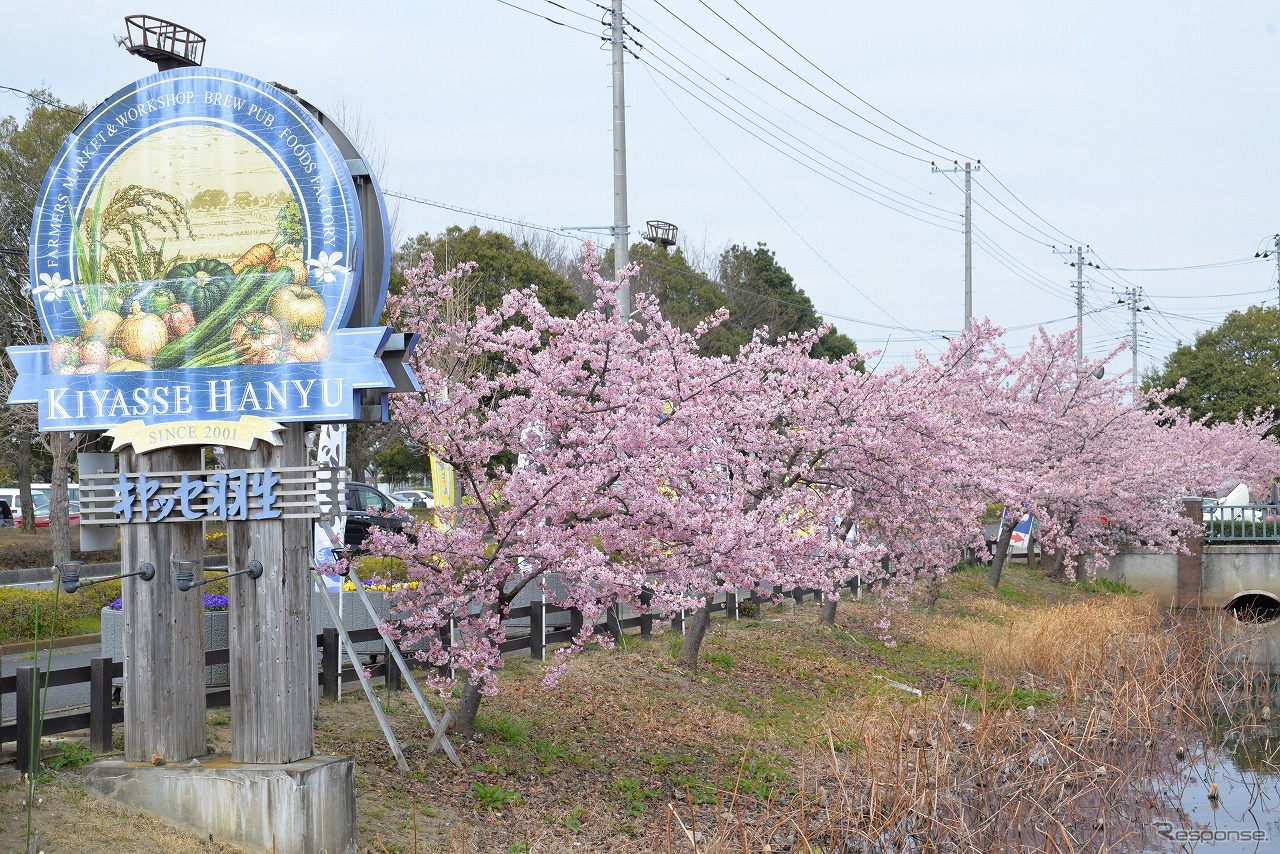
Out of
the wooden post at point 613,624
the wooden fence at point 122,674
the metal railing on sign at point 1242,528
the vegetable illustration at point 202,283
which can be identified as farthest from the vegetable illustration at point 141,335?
the metal railing on sign at point 1242,528

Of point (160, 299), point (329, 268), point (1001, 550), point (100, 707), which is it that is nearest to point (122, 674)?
point (100, 707)

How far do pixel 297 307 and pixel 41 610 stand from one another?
9.98 metres

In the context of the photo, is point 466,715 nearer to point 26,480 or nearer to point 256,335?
point 256,335

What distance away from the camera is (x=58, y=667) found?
546 inches

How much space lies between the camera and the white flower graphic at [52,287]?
31.5 ft

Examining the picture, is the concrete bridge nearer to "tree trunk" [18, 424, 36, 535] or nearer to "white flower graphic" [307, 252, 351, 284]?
"tree trunk" [18, 424, 36, 535]

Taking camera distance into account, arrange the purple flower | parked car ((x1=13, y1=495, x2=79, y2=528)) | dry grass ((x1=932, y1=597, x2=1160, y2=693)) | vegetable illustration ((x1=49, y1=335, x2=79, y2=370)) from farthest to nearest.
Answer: parked car ((x1=13, y1=495, x2=79, y2=528))
dry grass ((x1=932, y1=597, x2=1160, y2=693))
the purple flower
vegetable illustration ((x1=49, y1=335, x2=79, y2=370))

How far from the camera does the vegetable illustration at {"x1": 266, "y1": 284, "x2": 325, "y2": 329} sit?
9172 millimetres

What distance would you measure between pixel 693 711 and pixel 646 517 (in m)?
4.35

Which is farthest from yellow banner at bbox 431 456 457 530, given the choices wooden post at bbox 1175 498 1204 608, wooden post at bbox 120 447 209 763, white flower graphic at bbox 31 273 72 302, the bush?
wooden post at bbox 1175 498 1204 608

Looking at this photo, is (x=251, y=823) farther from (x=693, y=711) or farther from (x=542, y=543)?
(x=693, y=711)

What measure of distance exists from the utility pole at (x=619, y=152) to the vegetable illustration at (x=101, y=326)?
9200 millimetres

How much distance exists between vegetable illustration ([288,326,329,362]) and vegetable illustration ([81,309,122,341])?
1.54 m

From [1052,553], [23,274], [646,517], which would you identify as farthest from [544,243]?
[646,517]
